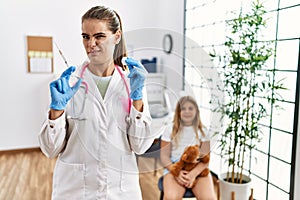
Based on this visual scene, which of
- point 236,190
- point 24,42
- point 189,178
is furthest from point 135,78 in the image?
point 24,42

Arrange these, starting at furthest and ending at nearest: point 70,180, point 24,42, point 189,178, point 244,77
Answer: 1. point 24,42
2. point 244,77
3. point 189,178
4. point 70,180

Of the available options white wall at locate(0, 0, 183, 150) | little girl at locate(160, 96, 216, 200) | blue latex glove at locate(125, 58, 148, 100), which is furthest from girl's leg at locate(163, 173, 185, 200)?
white wall at locate(0, 0, 183, 150)

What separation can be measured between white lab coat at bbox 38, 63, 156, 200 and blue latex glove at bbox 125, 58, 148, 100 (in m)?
0.03

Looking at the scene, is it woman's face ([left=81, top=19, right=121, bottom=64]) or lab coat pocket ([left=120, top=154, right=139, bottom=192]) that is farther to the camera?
lab coat pocket ([left=120, top=154, right=139, bottom=192])

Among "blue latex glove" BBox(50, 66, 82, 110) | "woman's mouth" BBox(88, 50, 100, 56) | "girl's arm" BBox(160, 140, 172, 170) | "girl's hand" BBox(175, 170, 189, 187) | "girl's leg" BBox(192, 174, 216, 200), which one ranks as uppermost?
"woman's mouth" BBox(88, 50, 100, 56)

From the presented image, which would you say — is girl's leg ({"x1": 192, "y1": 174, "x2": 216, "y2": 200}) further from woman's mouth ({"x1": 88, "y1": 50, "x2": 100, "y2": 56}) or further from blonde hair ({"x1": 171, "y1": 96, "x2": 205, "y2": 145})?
woman's mouth ({"x1": 88, "y1": 50, "x2": 100, "y2": 56})

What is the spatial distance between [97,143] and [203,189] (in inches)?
47.3

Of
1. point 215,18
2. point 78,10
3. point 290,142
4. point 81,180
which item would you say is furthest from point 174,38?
point 78,10

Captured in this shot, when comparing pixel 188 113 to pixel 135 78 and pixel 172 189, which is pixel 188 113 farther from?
pixel 172 189

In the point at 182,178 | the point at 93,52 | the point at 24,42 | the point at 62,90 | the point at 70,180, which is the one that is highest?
the point at 24,42

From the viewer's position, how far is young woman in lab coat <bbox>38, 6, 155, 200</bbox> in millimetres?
796

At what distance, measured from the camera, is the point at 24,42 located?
3650 mm

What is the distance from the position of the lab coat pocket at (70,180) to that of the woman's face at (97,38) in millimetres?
337

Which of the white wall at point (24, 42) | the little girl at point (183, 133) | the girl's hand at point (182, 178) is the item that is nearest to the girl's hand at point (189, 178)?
the girl's hand at point (182, 178)
